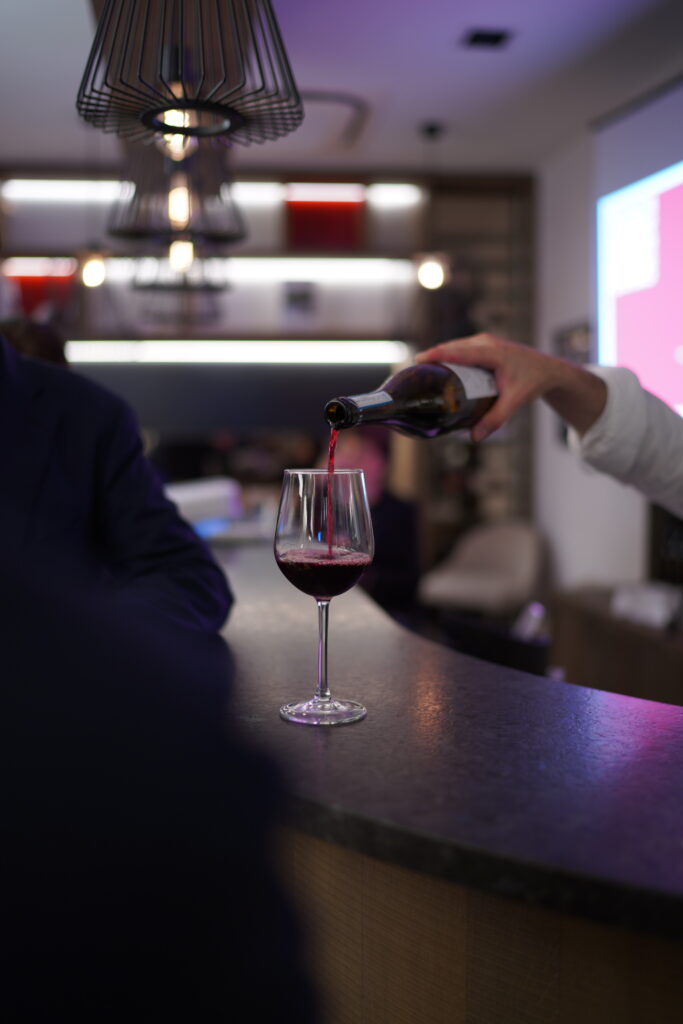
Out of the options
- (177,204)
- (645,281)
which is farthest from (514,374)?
(645,281)

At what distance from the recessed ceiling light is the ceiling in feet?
0.12

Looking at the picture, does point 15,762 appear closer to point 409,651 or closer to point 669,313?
point 409,651

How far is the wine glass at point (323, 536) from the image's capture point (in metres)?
0.93

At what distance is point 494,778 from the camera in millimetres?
798

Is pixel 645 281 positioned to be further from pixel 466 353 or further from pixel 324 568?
pixel 324 568

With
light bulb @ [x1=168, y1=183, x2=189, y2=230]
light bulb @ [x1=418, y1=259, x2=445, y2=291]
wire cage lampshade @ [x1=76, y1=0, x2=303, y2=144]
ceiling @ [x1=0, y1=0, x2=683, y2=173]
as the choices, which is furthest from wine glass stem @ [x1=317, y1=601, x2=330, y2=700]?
light bulb @ [x1=418, y1=259, x2=445, y2=291]

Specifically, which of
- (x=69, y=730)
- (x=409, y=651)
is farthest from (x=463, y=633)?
(x=69, y=730)

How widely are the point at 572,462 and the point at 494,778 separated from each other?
4858 mm

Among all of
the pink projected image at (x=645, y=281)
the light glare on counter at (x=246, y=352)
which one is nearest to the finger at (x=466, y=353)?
the pink projected image at (x=645, y=281)

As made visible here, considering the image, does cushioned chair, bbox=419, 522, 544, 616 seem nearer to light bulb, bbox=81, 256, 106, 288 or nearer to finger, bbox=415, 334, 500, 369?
light bulb, bbox=81, 256, 106, 288

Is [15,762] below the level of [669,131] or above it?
below

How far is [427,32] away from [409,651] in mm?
3291

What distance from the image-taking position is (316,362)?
590 cm

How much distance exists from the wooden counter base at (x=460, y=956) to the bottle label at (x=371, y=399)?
18.1 inches
